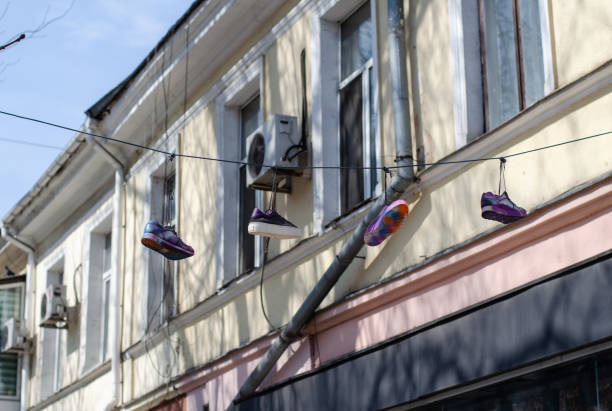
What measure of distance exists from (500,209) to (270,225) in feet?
9.28

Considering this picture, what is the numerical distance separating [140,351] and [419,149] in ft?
18.5

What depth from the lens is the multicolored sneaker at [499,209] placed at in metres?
6.82

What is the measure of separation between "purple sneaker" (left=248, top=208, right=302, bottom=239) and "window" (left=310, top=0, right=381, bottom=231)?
268mm

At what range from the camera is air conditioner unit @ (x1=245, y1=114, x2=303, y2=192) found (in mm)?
9844

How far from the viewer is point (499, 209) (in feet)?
22.4

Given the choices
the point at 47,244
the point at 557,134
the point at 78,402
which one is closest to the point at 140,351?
the point at 78,402

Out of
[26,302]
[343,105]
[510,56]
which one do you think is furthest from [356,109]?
[26,302]

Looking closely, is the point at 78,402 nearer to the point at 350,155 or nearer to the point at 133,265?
the point at 133,265

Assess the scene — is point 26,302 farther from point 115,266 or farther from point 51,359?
point 115,266

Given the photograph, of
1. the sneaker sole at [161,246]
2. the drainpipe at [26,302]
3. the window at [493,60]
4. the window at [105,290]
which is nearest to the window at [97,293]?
the window at [105,290]

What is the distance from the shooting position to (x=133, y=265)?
13609mm

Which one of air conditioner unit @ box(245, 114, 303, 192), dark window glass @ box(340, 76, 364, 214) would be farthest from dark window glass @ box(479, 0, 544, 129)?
air conditioner unit @ box(245, 114, 303, 192)

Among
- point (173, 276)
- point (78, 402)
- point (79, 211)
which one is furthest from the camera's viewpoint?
point (79, 211)

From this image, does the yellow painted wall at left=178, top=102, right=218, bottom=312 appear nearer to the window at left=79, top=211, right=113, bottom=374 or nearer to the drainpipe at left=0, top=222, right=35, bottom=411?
the window at left=79, top=211, right=113, bottom=374
